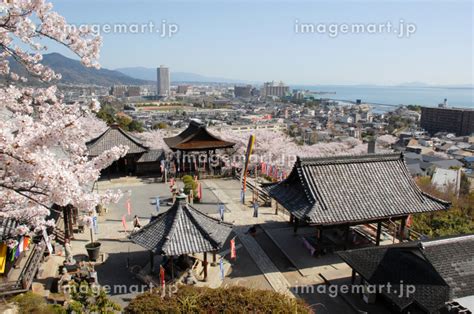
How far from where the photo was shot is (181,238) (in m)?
14.6

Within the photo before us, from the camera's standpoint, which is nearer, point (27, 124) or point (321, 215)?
point (27, 124)

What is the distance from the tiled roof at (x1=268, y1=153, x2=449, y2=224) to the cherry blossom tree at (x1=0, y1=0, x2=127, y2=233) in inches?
418

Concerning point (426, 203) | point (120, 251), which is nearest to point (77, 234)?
point (120, 251)

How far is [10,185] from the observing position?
285 inches

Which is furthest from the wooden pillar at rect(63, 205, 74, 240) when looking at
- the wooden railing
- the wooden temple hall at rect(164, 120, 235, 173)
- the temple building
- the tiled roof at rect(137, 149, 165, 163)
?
the tiled roof at rect(137, 149, 165, 163)

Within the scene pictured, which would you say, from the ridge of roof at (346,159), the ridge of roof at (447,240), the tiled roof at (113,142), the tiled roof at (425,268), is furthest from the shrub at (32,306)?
the tiled roof at (113,142)

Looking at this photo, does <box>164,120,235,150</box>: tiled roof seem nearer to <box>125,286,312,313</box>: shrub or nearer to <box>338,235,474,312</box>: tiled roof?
<box>338,235,474,312</box>: tiled roof

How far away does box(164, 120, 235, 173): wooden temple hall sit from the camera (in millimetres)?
33219

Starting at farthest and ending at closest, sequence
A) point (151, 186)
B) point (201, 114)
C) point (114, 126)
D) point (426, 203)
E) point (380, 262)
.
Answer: point (201, 114) < point (114, 126) < point (151, 186) < point (426, 203) < point (380, 262)

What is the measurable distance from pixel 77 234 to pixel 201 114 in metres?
153

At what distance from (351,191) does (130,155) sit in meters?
23.3

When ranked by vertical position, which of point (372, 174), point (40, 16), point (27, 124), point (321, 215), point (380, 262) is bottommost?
point (380, 262)

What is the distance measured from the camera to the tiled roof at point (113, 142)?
32128mm

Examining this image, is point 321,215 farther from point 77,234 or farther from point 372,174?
point 77,234
